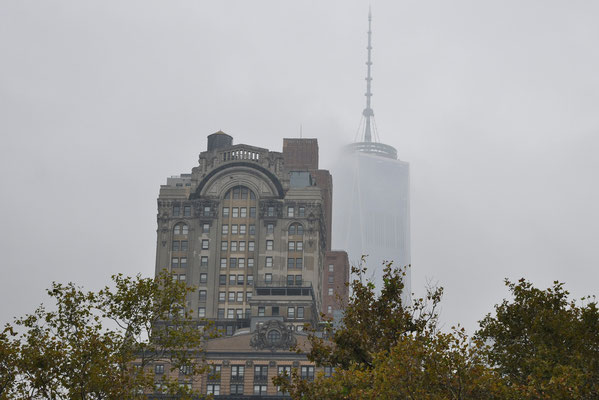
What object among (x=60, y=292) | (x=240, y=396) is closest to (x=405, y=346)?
(x=60, y=292)

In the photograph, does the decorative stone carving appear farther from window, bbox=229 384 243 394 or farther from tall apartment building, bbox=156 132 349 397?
tall apartment building, bbox=156 132 349 397

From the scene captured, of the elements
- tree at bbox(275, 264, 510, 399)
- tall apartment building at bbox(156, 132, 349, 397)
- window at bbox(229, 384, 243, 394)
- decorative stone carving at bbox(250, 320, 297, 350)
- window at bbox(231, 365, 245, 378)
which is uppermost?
tall apartment building at bbox(156, 132, 349, 397)

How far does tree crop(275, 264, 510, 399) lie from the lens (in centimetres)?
4862

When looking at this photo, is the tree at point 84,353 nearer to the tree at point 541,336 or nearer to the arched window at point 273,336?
the tree at point 541,336

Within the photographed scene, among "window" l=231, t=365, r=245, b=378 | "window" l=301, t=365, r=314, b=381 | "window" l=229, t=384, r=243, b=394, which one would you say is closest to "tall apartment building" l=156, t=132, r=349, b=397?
"window" l=301, t=365, r=314, b=381

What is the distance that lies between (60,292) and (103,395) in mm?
7897

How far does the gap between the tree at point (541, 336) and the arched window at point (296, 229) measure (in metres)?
121

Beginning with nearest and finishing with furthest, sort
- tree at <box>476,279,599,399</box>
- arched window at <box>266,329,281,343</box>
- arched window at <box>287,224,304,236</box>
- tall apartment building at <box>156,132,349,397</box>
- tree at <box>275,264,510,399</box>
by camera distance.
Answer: tree at <box>275,264,510,399</box>, tree at <box>476,279,599,399</box>, arched window at <box>266,329,281,343</box>, tall apartment building at <box>156,132,349,397</box>, arched window at <box>287,224,304,236</box>

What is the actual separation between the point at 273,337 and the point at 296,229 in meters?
34.2

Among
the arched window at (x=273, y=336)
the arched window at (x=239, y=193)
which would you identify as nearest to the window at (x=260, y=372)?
the arched window at (x=273, y=336)

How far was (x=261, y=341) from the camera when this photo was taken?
163 metres

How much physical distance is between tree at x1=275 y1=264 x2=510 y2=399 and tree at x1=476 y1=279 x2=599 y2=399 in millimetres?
A: 5866

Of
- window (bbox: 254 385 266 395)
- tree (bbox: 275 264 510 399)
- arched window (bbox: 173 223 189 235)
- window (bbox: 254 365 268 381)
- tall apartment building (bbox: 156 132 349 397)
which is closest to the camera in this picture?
tree (bbox: 275 264 510 399)

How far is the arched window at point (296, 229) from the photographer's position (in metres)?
194
